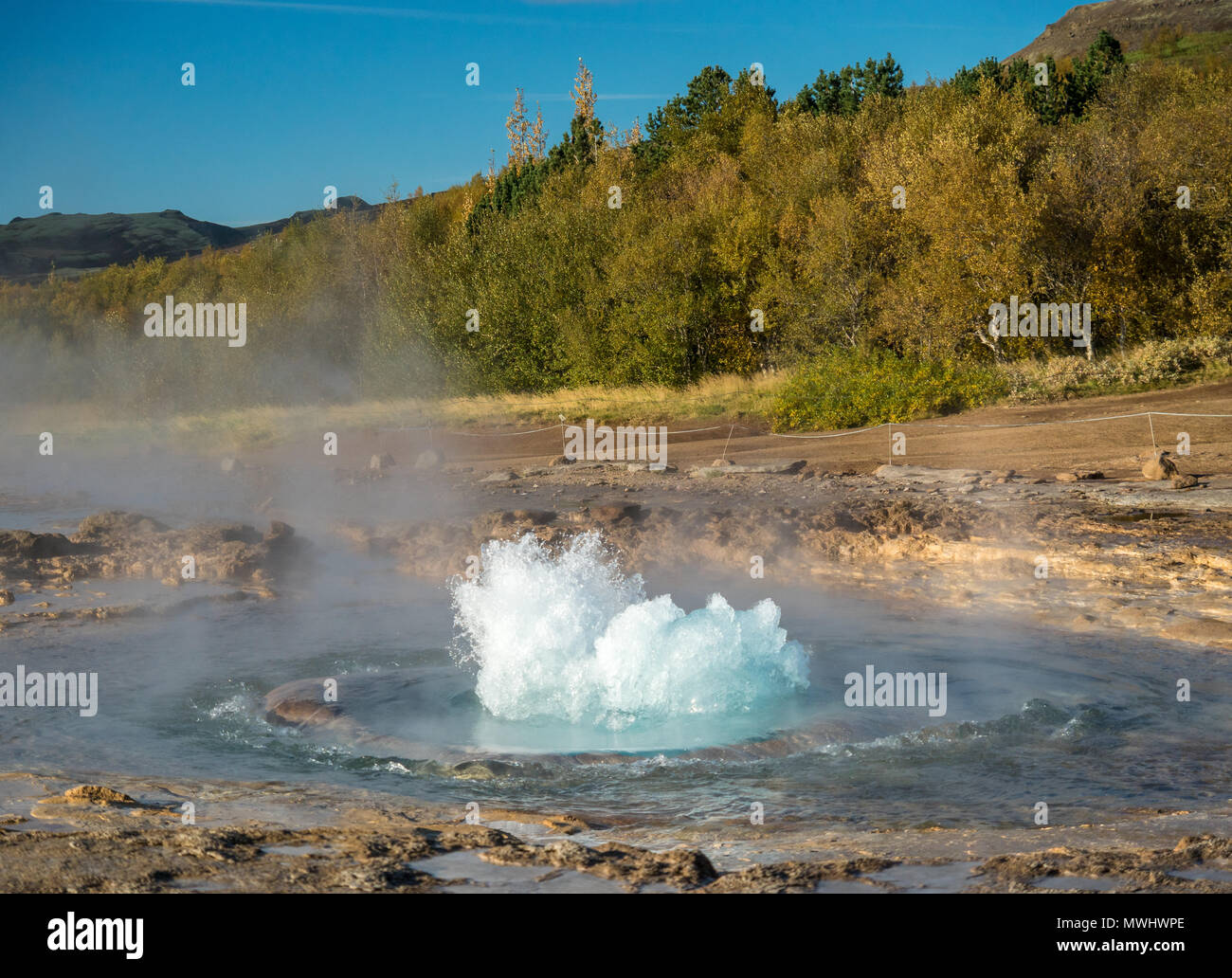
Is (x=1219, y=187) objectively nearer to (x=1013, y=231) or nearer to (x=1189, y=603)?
(x=1013, y=231)

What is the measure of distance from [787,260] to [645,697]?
2638cm

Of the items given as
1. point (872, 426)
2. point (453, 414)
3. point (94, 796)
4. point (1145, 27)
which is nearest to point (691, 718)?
point (94, 796)

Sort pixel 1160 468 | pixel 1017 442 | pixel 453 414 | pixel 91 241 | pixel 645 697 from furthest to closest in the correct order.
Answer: pixel 91 241, pixel 453 414, pixel 1017 442, pixel 1160 468, pixel 645 697

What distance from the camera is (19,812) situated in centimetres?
533

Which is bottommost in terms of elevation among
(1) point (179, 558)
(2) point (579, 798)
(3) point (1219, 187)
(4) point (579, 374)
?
(2) point (579, 798)

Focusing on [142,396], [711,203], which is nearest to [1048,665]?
[711,203]

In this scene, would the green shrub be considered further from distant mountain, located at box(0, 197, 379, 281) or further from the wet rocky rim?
distant mountain, located at box(0, 197, 379, 281)

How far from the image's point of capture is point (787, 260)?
32594mm

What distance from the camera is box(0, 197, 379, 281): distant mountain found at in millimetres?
110562

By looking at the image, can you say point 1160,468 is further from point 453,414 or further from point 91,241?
point 91,241

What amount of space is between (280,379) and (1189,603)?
135 feet

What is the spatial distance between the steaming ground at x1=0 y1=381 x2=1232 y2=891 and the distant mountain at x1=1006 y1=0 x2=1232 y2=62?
2668 inches

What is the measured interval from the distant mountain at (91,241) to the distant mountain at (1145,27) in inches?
2679
